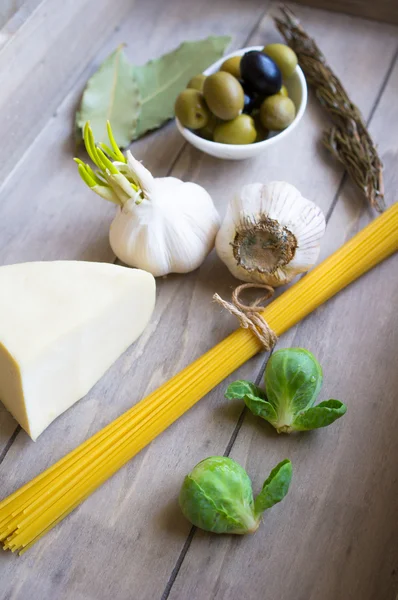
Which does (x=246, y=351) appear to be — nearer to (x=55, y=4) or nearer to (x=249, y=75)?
(x=249, y=75)

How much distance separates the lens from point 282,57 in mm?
1098

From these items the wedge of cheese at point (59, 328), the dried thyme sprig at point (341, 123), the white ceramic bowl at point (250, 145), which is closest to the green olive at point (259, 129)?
the white ceramic bowl at point (250, 145)

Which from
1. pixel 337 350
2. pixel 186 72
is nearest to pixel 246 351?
pixel 337 350

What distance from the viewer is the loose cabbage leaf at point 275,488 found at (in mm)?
774

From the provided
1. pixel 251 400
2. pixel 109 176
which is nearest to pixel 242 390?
pixel 251 400

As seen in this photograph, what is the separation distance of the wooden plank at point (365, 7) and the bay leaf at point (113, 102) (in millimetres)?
421

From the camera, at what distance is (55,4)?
45.4 inches

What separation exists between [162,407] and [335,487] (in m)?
0.24

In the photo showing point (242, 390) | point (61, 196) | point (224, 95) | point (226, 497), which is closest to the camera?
point (226, 497)

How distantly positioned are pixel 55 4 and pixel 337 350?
764mm

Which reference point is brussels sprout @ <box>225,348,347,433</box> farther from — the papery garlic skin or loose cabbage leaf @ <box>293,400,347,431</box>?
the papery garlic skin

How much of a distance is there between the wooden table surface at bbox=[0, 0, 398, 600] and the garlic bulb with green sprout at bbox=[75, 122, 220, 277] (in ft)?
0.20

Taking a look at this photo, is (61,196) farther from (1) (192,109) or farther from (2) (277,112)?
(2) (277,112)

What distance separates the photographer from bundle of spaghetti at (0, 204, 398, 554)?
796 mm
